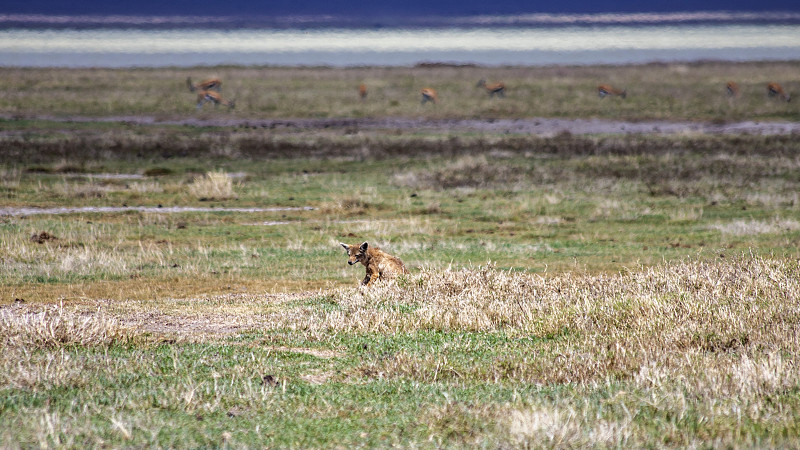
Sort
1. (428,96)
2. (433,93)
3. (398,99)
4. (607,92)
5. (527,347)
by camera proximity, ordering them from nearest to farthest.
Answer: (527,347) < (428,96) < (433,93) < (607,92) < (398,99)

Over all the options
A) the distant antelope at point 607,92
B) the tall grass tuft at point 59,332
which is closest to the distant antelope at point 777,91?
the distant antelope at point 607,92

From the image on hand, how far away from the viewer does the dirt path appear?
47.1 meters

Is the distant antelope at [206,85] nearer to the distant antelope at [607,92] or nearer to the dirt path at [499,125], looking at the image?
the dirt path at [499,125]

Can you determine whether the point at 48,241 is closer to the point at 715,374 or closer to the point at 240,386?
the point at 240,386

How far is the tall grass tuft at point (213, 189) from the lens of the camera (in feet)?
80.8

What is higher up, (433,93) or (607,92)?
(607,92)

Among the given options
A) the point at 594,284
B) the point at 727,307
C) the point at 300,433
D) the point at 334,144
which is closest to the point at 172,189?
the point at 334,144

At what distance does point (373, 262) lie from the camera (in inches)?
513

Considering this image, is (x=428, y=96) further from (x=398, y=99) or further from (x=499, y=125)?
(x=499, y=125)

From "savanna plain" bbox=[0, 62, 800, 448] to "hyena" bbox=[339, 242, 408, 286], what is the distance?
20.6 inches

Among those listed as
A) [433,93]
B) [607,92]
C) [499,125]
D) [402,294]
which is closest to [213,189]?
[402,294]

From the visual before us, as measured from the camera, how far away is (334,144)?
3881cm

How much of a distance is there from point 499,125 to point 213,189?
28.9 m

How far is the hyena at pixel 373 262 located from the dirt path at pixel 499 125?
3290 cm
